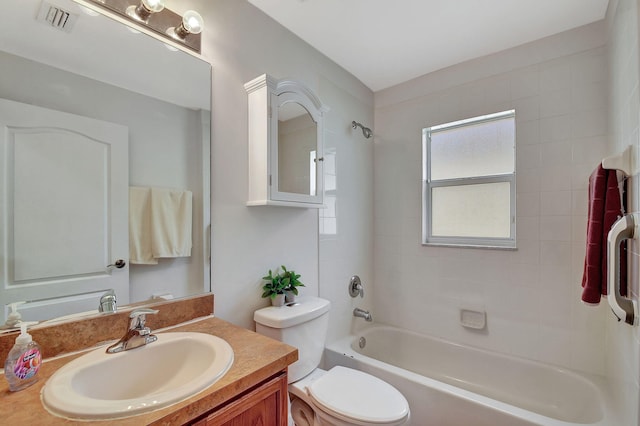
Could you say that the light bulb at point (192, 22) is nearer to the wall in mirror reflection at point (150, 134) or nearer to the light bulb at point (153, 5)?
the light bulb at point (153, 5)

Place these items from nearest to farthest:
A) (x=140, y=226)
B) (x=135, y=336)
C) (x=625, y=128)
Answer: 1. (x=135, y=336)
2. (x=140, y=226)
3. (x=625, y=128)

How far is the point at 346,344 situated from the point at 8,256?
1.83 meters

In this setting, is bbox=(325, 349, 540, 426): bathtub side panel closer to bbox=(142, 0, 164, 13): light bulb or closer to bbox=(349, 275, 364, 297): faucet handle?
bbox=(349, 275, 364, 297): faucet handle

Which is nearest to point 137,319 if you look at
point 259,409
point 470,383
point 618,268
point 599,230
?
point 259,409

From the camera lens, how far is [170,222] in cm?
125

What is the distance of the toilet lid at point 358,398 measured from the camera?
124 centimetres

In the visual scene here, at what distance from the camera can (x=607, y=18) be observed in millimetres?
1627

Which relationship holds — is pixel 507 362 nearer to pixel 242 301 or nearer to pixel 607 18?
pixel 242 301

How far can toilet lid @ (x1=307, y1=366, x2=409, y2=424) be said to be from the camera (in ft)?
4.06

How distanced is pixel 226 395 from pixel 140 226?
733 mm

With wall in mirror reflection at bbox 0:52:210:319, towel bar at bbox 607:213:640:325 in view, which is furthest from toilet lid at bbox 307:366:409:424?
towel bar at bbox 607:213:640:325

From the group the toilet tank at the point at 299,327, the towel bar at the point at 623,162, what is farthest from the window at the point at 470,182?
the toilet tank at the point at 299,327

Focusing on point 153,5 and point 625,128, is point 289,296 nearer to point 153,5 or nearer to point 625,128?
point 153,5

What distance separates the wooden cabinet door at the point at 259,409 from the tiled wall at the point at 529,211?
5.50 feet
